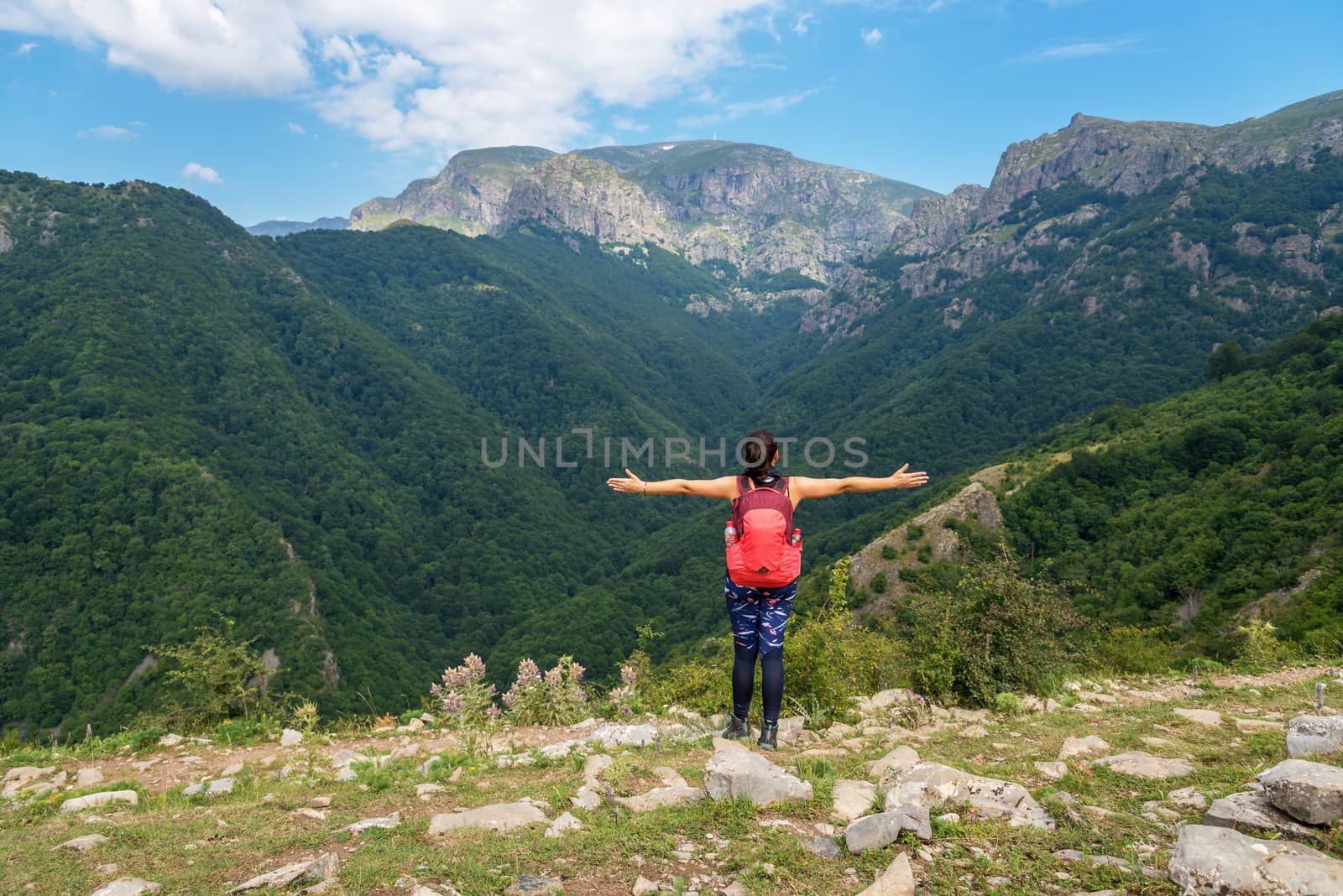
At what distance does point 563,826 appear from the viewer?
4.16 metres

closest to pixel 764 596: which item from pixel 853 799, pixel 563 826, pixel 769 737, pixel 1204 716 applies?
pixel 769 737

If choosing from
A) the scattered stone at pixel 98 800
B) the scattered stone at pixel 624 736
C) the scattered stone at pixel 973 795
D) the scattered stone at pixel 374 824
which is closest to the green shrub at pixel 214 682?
the scattered stone at pixel 98 800

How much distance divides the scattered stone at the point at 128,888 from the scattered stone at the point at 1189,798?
6032mm

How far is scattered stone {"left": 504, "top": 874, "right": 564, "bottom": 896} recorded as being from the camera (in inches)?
130

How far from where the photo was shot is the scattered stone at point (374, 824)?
14.2 ft

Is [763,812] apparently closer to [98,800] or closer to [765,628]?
[765,628]

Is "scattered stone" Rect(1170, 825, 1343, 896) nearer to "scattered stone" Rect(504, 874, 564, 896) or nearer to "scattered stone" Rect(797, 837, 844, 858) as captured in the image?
"scattered stone" Rect(797, 837, 844, 858)

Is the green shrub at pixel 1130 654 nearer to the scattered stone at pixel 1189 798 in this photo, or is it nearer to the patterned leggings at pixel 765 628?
the scattered stone at pixel 1189 798

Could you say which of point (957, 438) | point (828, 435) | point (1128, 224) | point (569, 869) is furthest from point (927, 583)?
point (1128, 224)

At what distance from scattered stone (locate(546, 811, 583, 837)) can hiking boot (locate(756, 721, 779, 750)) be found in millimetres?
2238

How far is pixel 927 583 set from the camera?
102 feet

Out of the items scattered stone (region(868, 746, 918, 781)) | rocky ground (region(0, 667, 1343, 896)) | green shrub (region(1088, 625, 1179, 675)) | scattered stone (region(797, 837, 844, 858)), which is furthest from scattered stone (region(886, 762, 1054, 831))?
green shrub (region(1088, 625, 1179, 675))

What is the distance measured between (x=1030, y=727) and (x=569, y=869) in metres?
4.81

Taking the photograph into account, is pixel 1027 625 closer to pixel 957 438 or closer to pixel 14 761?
pixel 14 761
